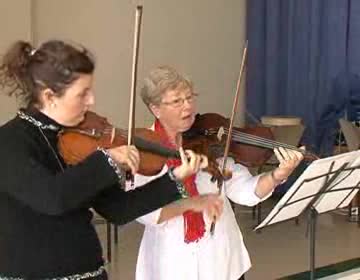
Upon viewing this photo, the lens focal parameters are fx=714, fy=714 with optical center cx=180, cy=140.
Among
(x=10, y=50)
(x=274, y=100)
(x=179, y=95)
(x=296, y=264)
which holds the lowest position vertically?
(x=296, y=264)

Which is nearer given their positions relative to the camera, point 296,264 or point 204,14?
point 296,264

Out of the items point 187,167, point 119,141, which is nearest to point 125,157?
point 187,167

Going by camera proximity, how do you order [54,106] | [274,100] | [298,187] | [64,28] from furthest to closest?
[274,100] < [64,28] < [298,187] < [54,106]

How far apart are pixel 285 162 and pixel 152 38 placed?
3.27 metres

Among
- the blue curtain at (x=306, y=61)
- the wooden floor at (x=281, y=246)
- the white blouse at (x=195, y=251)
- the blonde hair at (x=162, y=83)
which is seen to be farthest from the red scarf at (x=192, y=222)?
the blue curtain at (x=306, y=61)

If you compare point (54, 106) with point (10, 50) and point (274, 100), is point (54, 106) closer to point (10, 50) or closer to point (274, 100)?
point (10, 50)

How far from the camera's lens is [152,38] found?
523 cm

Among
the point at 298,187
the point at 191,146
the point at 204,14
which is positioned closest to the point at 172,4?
the point at 204,14

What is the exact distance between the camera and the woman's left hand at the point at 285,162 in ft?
6.90

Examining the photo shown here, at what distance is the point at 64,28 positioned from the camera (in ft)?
15.8

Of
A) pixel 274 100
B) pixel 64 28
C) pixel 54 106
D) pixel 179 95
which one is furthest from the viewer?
pixel 274 100

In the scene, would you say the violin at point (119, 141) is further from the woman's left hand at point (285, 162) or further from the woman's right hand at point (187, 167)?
the woman's left hand at point (285, 162)

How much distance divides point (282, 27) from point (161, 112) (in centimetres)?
360

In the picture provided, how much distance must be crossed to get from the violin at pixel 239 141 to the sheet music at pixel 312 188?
0.15 meters
